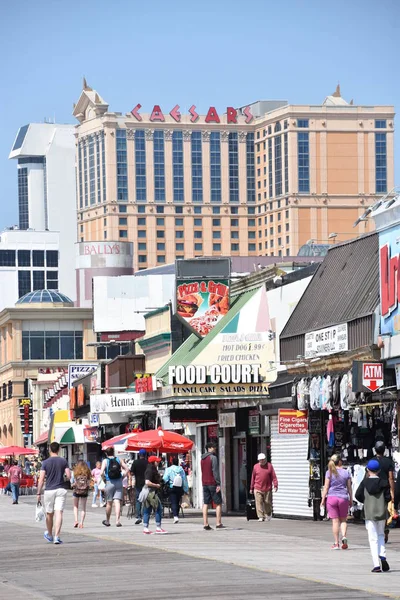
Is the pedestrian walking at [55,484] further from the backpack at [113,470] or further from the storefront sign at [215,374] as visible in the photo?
the storefront sign at [215,374]

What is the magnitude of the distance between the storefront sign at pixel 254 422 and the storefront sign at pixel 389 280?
27.6 ft

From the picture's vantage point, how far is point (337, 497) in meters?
21.5

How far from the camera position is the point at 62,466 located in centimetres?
2372

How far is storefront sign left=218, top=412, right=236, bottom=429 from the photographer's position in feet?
117

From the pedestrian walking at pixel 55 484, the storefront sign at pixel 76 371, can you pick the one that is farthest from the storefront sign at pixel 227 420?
the storefront sign at pixel 76 371

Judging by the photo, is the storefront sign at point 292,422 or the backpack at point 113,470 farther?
the storefront sign at point 292,422

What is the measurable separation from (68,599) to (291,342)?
1723 cm

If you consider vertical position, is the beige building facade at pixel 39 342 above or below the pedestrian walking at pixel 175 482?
above

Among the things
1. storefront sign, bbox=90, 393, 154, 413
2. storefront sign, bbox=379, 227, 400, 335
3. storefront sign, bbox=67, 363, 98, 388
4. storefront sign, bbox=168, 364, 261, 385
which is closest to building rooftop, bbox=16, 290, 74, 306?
storefront sign, bbox=67, 363, 98, 388

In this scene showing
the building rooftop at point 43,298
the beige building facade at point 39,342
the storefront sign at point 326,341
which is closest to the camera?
the storefront sign at point 326,341

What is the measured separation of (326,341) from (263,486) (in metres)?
3.82

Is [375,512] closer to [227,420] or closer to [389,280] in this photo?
[389,280]

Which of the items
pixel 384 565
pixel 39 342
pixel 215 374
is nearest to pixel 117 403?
pixel 215 374

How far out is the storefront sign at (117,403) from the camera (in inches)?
1783
